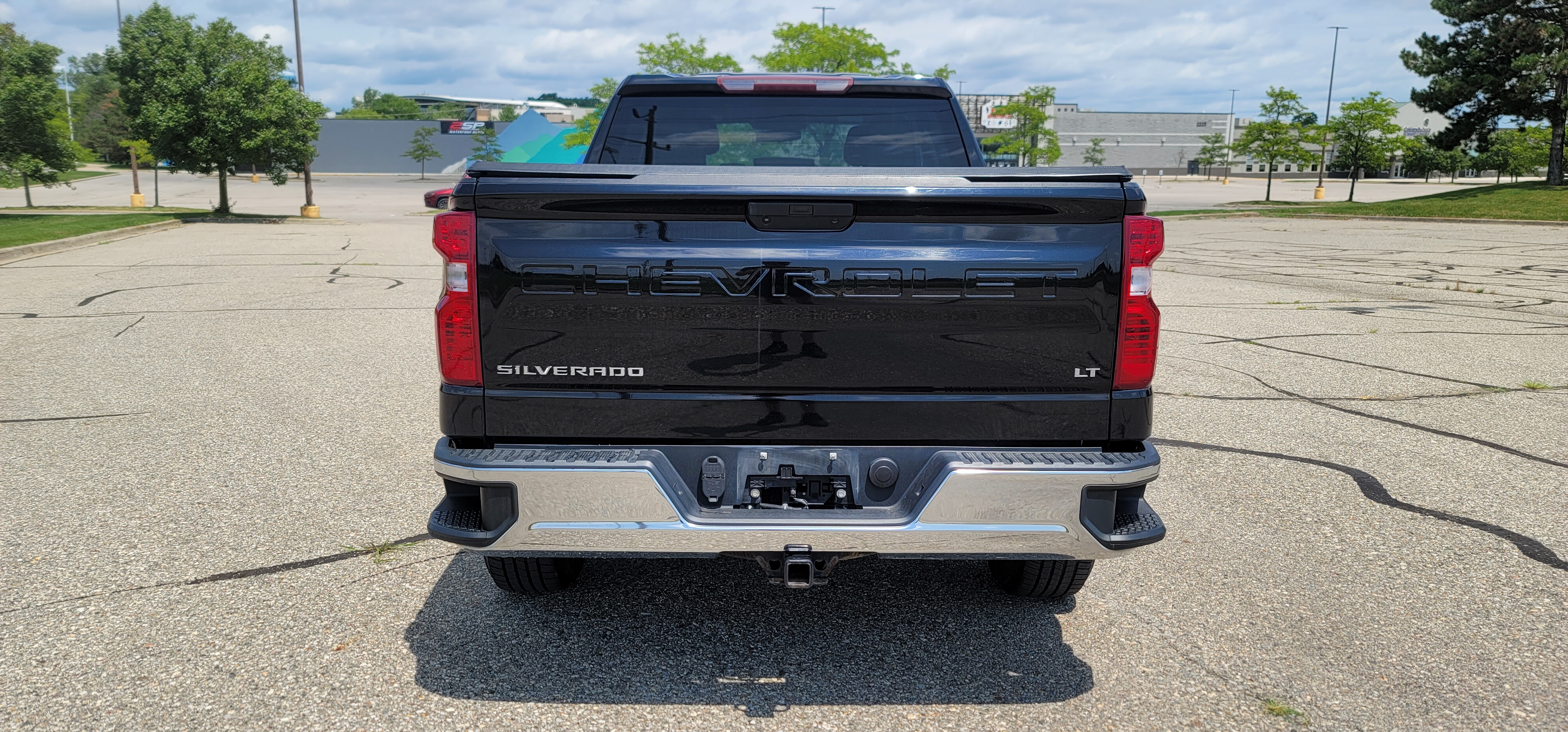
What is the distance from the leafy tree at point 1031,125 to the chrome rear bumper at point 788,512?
52.6m

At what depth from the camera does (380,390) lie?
25.0ft

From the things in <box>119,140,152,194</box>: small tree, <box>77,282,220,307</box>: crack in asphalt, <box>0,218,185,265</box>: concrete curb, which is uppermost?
<box>119,140,152,194</box>: small tree

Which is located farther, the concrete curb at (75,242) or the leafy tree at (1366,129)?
the leafy tree at (1366,129)

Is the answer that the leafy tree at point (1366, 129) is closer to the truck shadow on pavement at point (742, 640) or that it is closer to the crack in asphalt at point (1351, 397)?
the crack in asphalt at point (1351, 397)

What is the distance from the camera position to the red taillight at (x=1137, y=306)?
292 cm

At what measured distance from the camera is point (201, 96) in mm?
29172

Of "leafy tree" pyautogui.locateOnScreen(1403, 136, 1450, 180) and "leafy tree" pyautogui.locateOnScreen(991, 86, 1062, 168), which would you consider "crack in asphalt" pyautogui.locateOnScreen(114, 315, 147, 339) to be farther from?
"leafy tree" pyautogui.locateOnScreen(1403, 136, 1450, 180)

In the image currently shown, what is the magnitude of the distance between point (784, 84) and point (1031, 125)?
5516 centimetres

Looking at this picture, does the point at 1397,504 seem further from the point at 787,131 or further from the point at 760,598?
the point at 787,131

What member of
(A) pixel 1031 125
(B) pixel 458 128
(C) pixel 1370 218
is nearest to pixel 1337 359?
(C) pixel 1370 218

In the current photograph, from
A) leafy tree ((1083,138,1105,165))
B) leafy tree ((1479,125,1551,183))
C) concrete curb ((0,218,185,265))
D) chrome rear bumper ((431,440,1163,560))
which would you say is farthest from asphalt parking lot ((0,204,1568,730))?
leafy tree ((1083,138,1105,165))

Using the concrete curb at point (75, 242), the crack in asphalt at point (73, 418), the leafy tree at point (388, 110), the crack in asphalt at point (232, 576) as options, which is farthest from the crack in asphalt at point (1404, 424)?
the leafy tree at point (388, 110)

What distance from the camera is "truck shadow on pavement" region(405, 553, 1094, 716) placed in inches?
128

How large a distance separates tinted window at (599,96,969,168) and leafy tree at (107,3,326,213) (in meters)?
29.1
